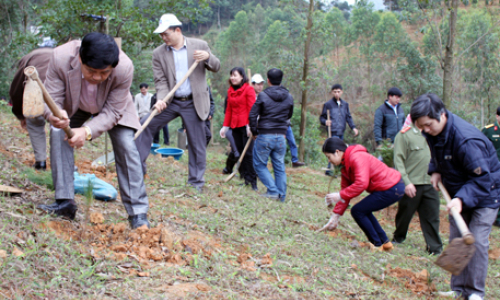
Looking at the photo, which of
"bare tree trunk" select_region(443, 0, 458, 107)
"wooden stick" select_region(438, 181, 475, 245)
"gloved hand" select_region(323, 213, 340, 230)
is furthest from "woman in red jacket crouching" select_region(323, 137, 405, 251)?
"bare tree trunk" select_region(443, 0, 458, 107)

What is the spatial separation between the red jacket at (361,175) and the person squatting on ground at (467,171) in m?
0.84

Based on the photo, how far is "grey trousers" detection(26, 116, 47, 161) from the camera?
4.96 meters

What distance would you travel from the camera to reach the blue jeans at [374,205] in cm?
441

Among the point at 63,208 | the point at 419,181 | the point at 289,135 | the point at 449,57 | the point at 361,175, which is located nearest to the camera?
the point at 63,208

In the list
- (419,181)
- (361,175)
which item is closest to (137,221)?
(361,175)

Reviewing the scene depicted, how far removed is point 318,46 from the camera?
23.2m

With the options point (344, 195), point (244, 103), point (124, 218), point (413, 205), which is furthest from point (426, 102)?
point (244, 103)

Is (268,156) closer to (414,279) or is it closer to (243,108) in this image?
(243,108)

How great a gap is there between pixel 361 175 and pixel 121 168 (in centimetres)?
229

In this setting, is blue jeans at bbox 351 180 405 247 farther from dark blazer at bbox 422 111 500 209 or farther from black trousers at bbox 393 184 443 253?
dark blazer at bbox 422 111 500 209

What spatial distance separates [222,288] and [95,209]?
1.71m

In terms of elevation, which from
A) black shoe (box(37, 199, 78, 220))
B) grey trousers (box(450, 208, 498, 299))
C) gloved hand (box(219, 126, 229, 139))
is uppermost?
gloved hand (box(219, 126, 229, 139))

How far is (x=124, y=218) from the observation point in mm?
3904

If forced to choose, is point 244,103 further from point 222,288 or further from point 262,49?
point 262,49
